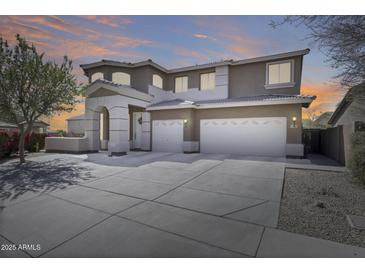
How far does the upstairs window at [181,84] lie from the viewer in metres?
15.7

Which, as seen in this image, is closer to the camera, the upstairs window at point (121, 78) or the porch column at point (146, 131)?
the porch column at point (146, 131)

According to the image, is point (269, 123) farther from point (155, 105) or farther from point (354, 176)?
point (155, 105)

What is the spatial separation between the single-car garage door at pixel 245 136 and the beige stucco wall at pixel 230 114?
0.28 m

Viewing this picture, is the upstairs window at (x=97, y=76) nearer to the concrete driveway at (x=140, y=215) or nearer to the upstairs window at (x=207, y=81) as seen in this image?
the upstairs window at (x=207, y=81)

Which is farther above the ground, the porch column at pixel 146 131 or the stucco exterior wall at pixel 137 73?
the stucco exterior wall at pixel 137 73

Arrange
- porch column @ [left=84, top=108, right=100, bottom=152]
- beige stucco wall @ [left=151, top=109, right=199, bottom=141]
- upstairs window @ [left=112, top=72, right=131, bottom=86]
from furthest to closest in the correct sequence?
upstairs window @ [left=112, top=72, right=131, bottom=86] → porch column @ [left=84, top=108, right=100, bottom=152] → beige stucco wall @ [left=151, top=109, right=199, bottom=141]

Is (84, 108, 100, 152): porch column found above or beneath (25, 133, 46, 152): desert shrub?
above

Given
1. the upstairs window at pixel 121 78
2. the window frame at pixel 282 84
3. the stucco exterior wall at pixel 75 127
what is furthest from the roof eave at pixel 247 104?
the stucco exterior wall at pixel 75 127

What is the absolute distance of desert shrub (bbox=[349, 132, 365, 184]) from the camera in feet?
18.4

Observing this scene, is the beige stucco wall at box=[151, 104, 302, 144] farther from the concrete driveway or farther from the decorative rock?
the decorative rock

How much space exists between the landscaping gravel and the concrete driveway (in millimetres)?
276

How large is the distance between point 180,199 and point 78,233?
2.23 m

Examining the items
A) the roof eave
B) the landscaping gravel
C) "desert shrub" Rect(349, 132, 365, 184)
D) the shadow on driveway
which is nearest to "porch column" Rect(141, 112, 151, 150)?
the roof eave

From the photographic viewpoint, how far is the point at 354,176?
A: 6.17 metres
